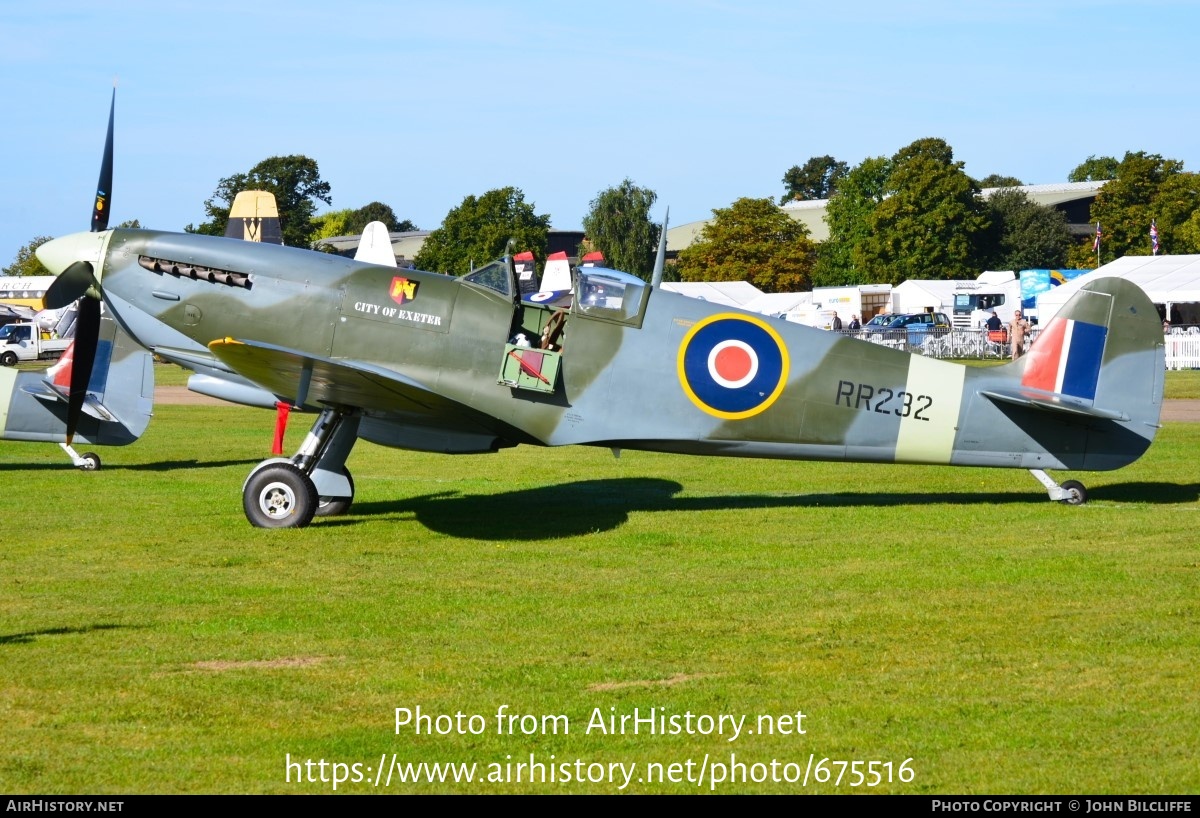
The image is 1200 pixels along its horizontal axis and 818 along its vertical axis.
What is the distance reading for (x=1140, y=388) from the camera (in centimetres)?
1068

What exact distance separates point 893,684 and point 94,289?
7.97 m

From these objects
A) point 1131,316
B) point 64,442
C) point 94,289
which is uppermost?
point 1131,316

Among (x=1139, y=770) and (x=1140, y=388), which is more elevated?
(x=1140, y=388)

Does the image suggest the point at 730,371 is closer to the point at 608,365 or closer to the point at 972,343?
the point at 608,365

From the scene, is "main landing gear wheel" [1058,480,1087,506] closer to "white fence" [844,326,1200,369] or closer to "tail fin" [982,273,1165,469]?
"tail fin" [982,273,1165,469]

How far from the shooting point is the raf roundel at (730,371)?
10.6 m

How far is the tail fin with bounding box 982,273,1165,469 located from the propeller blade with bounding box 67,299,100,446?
7.81 metres

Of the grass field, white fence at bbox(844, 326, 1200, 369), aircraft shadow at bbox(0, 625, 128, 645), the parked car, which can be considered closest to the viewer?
the grass field

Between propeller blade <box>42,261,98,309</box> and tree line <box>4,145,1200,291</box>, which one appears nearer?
propeller blade <box>42,261,98,309</box>

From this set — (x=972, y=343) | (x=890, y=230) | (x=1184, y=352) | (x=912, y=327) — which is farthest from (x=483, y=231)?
(x=1184, y=352)

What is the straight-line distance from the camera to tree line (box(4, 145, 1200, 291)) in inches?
3255

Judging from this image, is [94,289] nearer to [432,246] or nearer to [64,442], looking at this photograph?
[64,442]

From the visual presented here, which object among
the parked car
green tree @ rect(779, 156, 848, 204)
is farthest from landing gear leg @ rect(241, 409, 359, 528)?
green tree @ rect(779, 156, 848, 204)
